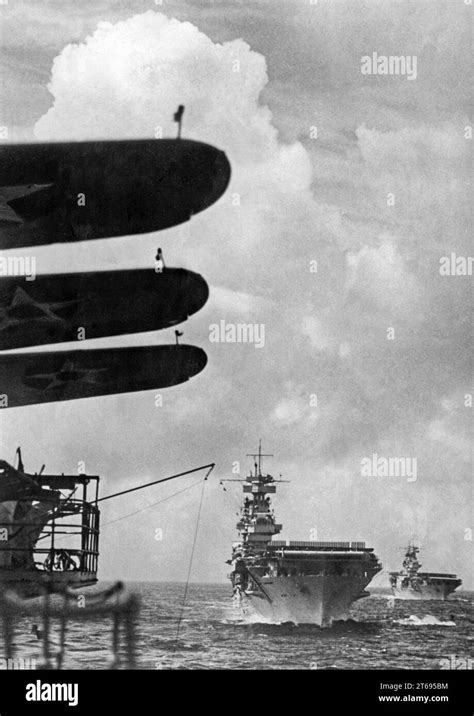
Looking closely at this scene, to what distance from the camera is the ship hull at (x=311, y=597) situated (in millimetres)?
53531

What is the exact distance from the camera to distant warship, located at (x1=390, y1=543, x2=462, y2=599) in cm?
10150

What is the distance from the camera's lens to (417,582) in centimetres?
10338

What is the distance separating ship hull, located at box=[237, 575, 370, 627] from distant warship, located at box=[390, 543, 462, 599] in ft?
156

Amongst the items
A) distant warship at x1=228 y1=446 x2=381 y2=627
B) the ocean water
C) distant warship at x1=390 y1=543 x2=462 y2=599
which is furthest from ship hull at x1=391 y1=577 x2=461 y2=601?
distant warship at x1=228 y1=446 x2=381 y2=627

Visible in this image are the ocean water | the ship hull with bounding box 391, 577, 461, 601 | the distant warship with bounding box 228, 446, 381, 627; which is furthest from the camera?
the ship hull with bounding box 391, 577, 461, 601

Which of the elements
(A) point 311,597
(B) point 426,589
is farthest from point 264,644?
(B) point 426,589

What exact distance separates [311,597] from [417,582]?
53.4 m

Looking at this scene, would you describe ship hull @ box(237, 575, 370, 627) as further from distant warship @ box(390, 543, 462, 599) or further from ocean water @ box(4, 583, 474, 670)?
Answer: distant warship @ box(390, 543, 462, 599)

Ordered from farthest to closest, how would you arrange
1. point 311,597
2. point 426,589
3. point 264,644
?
point 426,589 → point 311,597 → point 264,644

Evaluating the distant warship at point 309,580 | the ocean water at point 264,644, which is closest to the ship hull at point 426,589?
the ocean water at point 264,644

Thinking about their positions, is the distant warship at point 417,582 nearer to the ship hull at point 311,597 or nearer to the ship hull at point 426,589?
the ship hull at point 426,589

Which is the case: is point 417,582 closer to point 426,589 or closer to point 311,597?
point 426,589

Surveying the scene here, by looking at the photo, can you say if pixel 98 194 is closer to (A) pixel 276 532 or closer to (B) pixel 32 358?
(B) pixel 32 358
